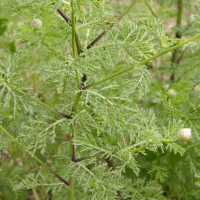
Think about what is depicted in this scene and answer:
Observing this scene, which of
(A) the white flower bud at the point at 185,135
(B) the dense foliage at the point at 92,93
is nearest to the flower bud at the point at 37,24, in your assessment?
(B) the dense foliage at the point at 92,93

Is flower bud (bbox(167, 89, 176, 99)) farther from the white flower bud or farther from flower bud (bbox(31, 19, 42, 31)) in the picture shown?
flower bud (bbox(31, 19, 42, 31))

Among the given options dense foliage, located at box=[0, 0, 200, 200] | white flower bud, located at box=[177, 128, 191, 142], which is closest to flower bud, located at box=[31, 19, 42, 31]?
dense foliage, located at box=[0, 0, 200, 200]

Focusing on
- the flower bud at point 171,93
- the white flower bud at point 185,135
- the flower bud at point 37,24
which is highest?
the flower bud at point 37,24

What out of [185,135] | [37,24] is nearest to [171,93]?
[185,135]

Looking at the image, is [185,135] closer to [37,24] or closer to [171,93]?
[171,93]

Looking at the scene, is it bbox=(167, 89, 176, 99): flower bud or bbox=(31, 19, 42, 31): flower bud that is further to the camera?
bbox=(167, 89, 176, 99): flower bud

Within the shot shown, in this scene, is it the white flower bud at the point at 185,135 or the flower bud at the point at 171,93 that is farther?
the flower bud at the point at 171,93

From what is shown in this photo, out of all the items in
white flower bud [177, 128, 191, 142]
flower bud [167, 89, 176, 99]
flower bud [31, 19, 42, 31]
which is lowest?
white flower bud [177, 128, 191, 142]

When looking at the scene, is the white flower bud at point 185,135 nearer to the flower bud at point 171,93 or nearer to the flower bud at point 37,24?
the flower bud at point 171,93

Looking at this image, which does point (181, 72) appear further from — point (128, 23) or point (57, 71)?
point (57, 71)

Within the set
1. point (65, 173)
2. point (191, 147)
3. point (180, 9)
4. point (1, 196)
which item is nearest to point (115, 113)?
point (65, 173)

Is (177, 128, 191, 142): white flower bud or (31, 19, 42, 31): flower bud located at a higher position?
(31, 19, 42, 31): flower bud
